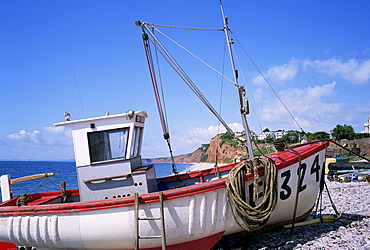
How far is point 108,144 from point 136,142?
0.81m

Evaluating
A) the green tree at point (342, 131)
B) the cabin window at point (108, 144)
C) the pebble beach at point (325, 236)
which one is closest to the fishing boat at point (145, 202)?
the cabin window at point (108, 144)

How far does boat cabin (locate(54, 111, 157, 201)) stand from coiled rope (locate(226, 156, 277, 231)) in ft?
6.73

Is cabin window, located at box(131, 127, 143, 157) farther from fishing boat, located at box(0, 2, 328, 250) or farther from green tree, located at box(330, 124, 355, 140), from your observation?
green tree, located at box(330, 124, 355, 140)

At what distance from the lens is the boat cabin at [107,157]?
24.2 ft

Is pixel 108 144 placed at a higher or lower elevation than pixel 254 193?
higher

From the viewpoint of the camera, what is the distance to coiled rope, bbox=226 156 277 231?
6461 millimetres

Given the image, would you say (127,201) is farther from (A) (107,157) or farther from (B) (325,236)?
(B) (325,236)

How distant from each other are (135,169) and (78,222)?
1.79 metres

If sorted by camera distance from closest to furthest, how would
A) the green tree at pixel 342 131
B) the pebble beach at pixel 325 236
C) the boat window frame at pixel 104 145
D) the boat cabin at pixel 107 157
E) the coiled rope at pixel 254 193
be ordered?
the coiled rope at pixel 254 193, the pebble beach at pixel 325 236, the boat cabin at pixel 107 157, the boat window frame at pixel 104 145, the green tree at pixel 342 131

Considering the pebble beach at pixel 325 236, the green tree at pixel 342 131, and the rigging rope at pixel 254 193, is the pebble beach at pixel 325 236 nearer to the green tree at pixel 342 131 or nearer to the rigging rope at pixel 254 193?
the rigging rope at pixel 254 193

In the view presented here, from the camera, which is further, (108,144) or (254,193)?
(108,144)

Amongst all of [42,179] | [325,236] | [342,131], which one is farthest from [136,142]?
[342,131]

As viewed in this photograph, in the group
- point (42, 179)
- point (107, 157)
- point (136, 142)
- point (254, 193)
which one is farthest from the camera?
point (42, 179)

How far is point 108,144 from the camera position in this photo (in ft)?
25.0
